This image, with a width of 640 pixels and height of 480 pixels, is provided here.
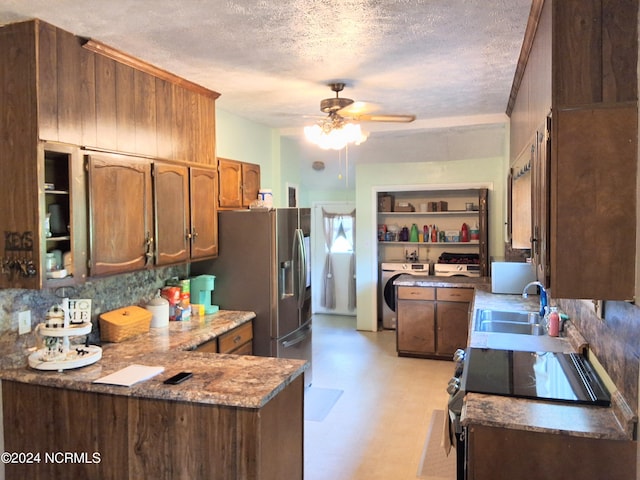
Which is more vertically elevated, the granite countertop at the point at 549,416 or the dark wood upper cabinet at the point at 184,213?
the dark wood upper cabinet at the point at 184,213

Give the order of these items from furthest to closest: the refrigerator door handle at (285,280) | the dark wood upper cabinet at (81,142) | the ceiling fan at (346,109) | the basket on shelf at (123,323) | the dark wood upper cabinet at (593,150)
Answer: the refrigerator door handle at (285,280)
the ceiling fan at (346,109)
the basket on shelf at (123,323)
the dark wood upper cabinet at (81,142)
the dark wood upper cabinet at (593,150)

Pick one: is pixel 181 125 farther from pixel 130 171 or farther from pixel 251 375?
pixel 251 375

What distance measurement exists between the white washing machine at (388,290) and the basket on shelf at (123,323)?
4.02 m

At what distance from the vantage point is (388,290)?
671cm

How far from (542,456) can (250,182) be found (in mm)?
3535

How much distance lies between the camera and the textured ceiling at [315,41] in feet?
7.47

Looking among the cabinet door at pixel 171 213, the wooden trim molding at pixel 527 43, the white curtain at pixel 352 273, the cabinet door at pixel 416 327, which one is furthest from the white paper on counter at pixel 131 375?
the white curtain at pixel 352 273

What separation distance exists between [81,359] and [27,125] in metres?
1.16

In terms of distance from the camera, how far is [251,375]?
233 centimetres

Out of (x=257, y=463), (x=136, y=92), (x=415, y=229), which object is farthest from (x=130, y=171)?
(x=415, y=229)

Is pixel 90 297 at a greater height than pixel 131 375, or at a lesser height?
greater

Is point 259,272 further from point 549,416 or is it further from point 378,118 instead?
point 549,416

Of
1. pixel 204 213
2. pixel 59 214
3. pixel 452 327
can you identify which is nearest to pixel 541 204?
pixel 59 214

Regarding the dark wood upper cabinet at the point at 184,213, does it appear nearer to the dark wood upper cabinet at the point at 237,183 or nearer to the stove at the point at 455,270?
the dark wood upper cabinet at the point at 237,183
